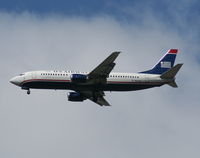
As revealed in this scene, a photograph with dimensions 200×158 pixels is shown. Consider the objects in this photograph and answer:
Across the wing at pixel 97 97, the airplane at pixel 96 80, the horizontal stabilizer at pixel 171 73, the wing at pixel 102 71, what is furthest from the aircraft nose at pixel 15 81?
the horizontal stabilizer at pixel 171 73

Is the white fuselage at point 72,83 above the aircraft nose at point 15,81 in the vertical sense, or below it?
below

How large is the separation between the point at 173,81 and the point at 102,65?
1427 centimetres

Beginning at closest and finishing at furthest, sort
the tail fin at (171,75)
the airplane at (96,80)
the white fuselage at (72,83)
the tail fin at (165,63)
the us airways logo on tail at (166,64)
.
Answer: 1. the airplane at (96,80)
2. the white fuselage at (72,83)
3. the tail fin at (171,75)
4. the tail fin at (165,63)
5. the us airways logo on tail at (166,64)

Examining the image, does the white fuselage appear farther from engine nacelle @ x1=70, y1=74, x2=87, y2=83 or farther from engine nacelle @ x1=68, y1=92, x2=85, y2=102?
engine nacelle @ x1=68, y1=92, x2=85, y2=102

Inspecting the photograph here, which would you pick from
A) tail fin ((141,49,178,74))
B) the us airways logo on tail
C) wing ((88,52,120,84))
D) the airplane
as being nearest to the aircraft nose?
the airplane

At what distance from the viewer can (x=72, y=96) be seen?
130 metres

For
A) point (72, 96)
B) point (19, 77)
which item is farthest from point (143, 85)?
point (19, 77)

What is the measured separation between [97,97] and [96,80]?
23.5 ft

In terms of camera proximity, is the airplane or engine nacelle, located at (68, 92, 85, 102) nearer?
the airplane

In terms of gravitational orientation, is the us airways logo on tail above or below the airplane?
above

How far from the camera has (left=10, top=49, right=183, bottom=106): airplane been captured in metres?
122

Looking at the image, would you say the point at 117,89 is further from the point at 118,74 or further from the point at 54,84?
the point at 54,84

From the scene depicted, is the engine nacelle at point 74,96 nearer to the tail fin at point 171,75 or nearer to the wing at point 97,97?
the wing at point 97,97

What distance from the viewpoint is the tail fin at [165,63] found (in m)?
131
